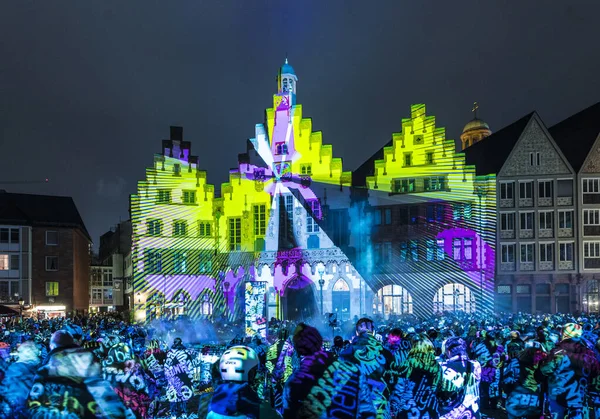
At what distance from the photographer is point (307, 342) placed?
17.6ft

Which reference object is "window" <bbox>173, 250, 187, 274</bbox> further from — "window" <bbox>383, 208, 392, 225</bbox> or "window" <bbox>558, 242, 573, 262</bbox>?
"window" <bbox>558, 242, 573, 262</bbox>

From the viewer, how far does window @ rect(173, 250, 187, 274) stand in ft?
149

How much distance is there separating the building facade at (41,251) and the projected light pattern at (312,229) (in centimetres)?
1196

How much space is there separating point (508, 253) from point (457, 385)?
36.7m

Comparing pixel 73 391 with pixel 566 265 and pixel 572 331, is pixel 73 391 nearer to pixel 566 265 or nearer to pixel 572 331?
pixel 572 331

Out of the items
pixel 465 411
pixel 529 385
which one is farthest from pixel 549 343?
pixel 465 411

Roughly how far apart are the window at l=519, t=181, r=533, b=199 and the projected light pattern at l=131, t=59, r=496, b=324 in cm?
226

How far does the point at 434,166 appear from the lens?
134 feet

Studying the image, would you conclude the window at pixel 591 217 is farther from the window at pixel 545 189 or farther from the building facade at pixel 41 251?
the building facade at pixel 41 251

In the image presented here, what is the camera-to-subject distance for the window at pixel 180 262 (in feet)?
149

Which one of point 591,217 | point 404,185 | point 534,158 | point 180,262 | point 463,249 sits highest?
point 534,158

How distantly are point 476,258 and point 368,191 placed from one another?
8757 millimetres

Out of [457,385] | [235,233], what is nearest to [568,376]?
[457,385]

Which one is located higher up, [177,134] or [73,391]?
[177,134]
